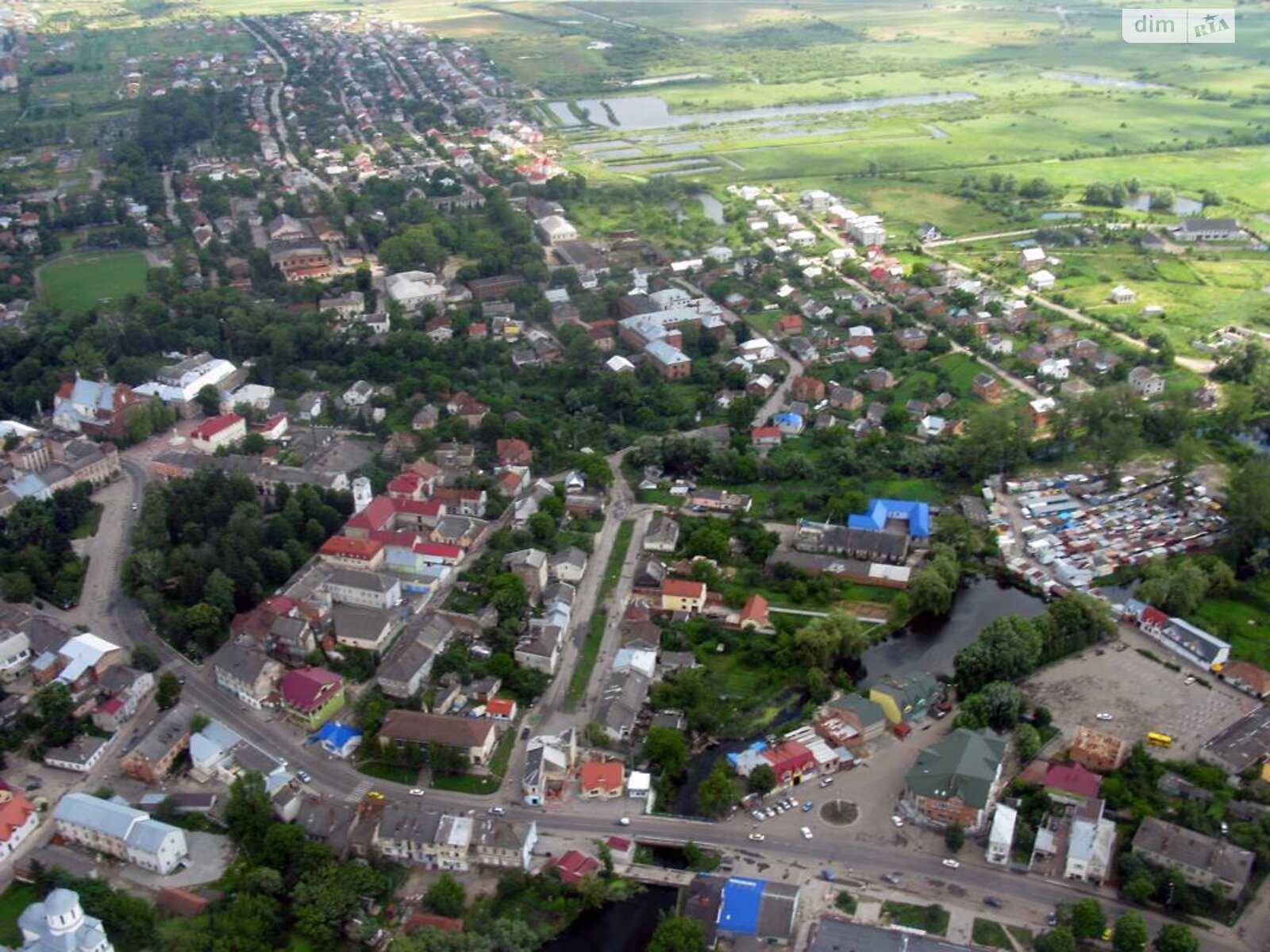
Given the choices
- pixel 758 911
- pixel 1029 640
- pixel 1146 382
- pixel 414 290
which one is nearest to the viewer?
pixel 758 911

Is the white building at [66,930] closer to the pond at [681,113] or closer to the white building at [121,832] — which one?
the white building at [121,832]

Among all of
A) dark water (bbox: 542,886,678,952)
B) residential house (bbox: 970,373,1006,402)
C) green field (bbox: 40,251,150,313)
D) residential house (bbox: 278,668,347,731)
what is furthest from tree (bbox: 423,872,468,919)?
green field (bbox: 40,251,150,313)

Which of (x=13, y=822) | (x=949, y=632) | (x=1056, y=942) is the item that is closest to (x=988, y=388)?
(x=949, y=632)

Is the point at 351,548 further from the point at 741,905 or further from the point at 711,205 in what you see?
the point at 711,205

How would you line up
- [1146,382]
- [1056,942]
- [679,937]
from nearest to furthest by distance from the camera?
[1056,942], [679,937], [1146,382]

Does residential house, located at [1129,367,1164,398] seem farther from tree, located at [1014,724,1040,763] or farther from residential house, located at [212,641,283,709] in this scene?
residential house, located at [212,641,283,709]
